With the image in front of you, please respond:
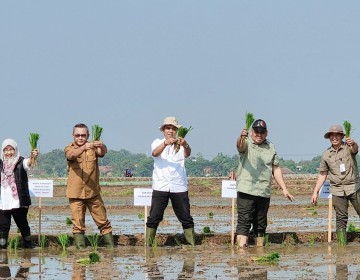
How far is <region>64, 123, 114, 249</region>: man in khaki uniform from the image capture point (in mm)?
13680

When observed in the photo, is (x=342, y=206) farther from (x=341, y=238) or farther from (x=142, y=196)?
(x=142, y=196)

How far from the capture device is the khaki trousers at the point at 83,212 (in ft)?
45.5

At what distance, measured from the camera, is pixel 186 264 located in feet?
39.9

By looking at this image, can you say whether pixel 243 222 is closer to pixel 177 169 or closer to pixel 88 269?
pixel 177 169

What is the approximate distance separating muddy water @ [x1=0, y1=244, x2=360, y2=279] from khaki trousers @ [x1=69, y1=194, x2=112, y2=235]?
0.34 metres

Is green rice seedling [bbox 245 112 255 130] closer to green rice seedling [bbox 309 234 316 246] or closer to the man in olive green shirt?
the man in olive green shirt

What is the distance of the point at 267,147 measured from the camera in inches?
560

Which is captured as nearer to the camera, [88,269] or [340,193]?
[88,269]

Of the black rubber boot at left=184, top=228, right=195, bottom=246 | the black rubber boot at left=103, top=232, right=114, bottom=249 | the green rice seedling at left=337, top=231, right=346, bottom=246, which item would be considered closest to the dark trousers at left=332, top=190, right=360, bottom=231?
the green rice seedling at left=337, top=231, right=346, bottom=246

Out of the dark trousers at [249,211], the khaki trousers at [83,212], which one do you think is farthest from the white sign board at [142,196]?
the dark trousers at [249,211]

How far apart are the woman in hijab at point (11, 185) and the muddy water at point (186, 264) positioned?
1.63ft

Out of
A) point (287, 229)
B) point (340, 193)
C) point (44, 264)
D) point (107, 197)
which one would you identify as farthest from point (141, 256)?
point (107, 197)

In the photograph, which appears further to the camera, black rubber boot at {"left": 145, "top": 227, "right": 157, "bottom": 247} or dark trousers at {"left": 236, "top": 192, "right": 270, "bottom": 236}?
black rubber boot at {"left": 145, "top": 227, "right": 157, "bottom": 247}

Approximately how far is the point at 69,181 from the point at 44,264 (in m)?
1.92
